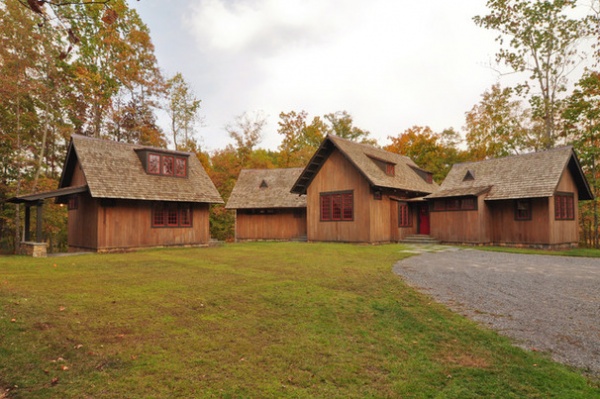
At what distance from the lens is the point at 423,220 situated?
28703 mm

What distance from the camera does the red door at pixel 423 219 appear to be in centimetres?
2852

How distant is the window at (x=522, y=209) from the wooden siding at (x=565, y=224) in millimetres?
1183

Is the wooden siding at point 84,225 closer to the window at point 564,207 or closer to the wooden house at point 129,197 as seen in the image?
the wooden house at point 129,197

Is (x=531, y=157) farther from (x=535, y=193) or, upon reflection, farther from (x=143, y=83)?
(x=143, y=83)

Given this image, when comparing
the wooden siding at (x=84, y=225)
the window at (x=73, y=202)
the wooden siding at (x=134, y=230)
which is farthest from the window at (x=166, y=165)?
the window at (x=73, y=202)

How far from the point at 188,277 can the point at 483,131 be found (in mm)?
38584

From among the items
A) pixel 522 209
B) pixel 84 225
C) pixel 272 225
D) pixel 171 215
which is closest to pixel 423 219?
pixel 522 209

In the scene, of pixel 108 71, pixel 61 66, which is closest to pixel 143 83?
pixel 108 71

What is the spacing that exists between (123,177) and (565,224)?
2701 centimetres

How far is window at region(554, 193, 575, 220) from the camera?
22.3 meters

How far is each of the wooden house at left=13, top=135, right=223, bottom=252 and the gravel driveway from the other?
14.3 m

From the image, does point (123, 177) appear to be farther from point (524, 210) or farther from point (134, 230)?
point (524, 210)

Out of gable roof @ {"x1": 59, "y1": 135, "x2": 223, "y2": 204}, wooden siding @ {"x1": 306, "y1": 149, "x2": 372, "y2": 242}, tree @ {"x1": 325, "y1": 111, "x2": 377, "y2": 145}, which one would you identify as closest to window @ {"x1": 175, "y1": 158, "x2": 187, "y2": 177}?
gable roof @ {"x1": 59, "y1": 135, "x2": 223, "y2": 204}

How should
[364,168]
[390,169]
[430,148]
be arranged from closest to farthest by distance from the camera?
[364,168]
[390,169]
[430,148]
